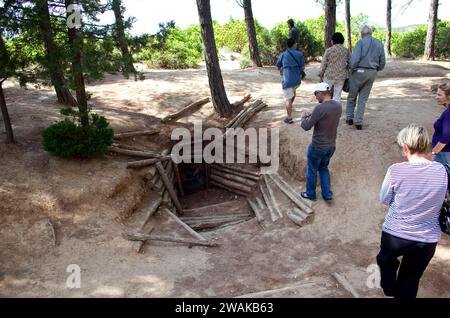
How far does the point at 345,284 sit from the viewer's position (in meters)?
4.91

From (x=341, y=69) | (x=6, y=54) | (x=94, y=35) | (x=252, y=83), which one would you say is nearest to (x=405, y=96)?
(x=341, y=69)

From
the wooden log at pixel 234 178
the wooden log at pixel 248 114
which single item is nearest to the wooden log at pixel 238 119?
the wooden log at pixel 248 114

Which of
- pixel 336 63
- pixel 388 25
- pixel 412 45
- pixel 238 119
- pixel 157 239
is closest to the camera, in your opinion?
pixel 157 239

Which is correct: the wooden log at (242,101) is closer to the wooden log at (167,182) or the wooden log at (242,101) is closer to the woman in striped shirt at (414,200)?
the wooden log at (167,182)

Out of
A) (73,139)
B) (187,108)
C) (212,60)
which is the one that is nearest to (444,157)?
(73,139)

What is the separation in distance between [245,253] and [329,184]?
81.7 inches

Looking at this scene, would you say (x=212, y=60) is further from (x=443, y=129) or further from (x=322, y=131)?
(x=443, y=129)

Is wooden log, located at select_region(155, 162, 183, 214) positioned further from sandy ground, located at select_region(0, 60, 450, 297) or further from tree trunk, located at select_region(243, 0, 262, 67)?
tree trunk, located at select_region(243, 0, 262, 67)

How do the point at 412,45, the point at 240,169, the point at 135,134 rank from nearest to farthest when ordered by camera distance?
the point at 135,134 → the point at 240,169 → the point at 412,45

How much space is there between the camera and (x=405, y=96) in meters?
11.0

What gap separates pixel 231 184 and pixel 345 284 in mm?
5630

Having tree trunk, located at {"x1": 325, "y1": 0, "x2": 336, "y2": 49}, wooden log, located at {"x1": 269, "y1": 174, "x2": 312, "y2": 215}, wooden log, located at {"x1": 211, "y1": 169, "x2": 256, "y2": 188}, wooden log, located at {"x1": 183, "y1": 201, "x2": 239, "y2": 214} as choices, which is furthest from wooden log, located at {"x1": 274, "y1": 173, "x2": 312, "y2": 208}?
tree trunk, located at {"x1": 325, "y1": 0, "x2": 336, "y2": 49}

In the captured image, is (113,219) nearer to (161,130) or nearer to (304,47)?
(161,130)

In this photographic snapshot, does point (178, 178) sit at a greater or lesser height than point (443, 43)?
lesser
